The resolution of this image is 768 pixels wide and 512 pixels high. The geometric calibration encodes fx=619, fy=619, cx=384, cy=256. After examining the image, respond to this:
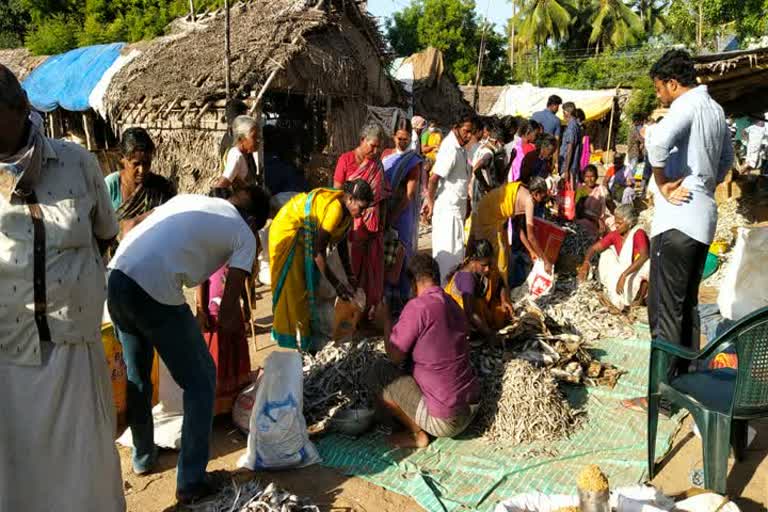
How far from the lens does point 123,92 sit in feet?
32.4

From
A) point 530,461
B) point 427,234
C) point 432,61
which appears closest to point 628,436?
point 530,461

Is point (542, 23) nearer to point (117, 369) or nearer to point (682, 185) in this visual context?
point (682, 185)

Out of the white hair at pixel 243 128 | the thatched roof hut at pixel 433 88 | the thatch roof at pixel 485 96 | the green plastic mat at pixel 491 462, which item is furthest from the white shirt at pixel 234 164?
the thatch roof at pixel 485 96

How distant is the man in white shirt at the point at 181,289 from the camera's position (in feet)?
8.55

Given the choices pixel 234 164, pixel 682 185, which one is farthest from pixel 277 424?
pixel 234 164

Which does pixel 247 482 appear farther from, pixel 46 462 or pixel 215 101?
pixel 215 101

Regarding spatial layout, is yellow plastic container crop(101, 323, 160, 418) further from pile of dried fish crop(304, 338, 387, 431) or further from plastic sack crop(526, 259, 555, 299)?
plastic sack crop(526, 259, 555, 299)

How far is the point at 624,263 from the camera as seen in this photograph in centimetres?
589

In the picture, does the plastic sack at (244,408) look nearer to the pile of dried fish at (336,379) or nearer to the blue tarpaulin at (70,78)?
the pile of dried fish at (336,379)

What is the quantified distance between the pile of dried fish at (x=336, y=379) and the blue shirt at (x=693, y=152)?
1.91 metres

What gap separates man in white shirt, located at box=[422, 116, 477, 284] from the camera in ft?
18.6

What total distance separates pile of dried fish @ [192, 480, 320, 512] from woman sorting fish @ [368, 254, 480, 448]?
824mm

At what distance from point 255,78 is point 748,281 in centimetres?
632

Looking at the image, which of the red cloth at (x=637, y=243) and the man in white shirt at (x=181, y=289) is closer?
the man in white shirt at (x=181, y=289)
